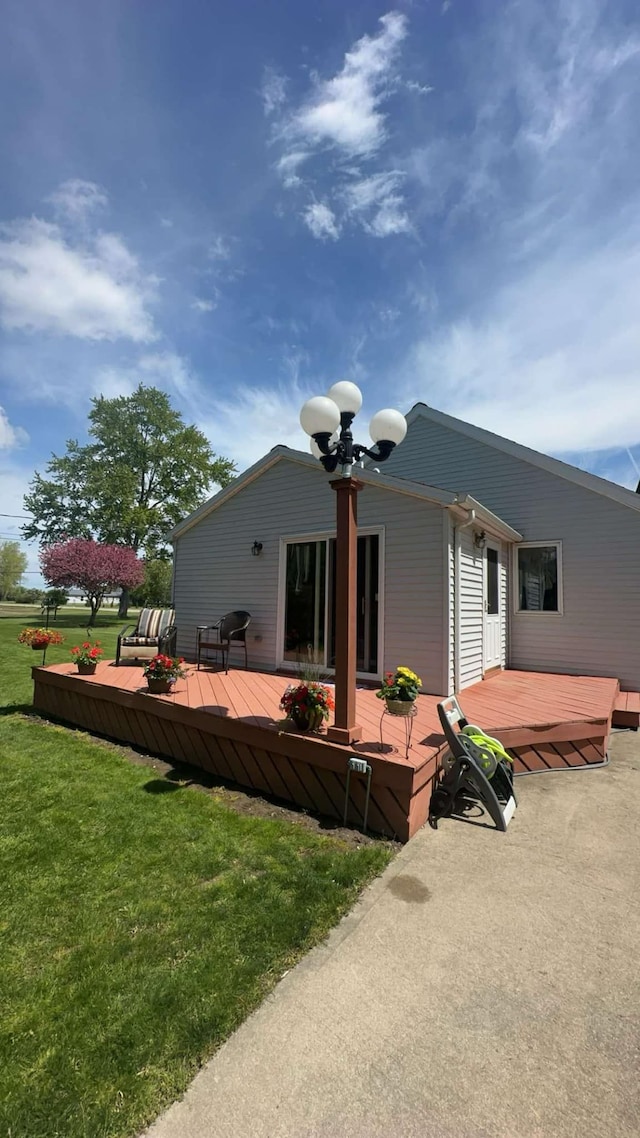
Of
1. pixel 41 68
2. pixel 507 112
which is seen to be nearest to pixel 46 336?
pixel 41 68

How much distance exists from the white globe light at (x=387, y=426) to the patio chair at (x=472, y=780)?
6.92 feet

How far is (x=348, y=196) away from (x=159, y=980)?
917cm

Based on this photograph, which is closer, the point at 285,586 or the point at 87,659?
the point at 87,659

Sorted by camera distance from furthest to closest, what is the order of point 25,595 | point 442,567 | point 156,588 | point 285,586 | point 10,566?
1. point 10,566
2. point 25,595
3. point 156,588
4. point 285,586
5. point 442,567

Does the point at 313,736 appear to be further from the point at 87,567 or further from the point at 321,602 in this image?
the point at 87,567

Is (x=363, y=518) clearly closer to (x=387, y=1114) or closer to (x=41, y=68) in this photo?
(x=387, y=1114)

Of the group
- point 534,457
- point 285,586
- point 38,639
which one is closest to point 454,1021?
point 285,586

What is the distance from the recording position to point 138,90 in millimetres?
5992

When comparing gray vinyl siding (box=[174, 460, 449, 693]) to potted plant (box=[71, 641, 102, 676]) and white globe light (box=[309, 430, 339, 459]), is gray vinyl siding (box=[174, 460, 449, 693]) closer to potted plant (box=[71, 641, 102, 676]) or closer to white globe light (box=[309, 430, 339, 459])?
white globe light (box=[309, 430, 339, 459])

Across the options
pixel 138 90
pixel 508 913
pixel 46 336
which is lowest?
pixel 508 913

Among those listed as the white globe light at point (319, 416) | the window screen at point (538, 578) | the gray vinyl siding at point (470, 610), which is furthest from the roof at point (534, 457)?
the white globe light at point (319, 416)

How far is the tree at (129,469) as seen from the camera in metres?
27.9

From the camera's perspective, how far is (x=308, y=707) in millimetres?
3748

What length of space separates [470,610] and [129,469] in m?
25.6
